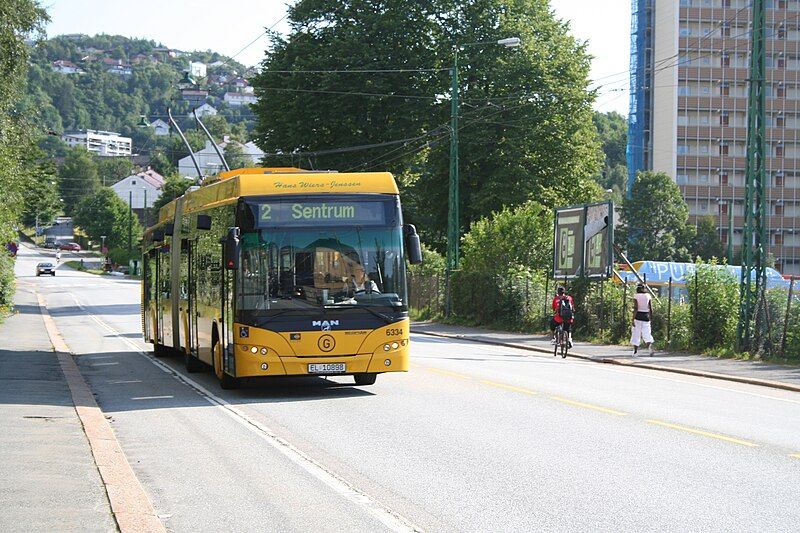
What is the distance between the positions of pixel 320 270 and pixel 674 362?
12115 mm

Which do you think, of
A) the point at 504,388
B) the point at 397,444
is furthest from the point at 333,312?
the point at 397,444

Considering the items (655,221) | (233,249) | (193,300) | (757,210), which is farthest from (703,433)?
(655,221)

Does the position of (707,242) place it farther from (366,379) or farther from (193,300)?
(366,379)

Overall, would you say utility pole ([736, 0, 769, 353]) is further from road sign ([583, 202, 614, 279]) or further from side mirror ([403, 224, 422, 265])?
side mirror ([403, 224, 422, 265])

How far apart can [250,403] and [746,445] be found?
7020 mm

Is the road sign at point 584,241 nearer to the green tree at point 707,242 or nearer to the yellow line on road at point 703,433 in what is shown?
→ the yellow line on road at point 703,433

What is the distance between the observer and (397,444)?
1215 cm

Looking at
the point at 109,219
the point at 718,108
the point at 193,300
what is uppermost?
the point at 718,108

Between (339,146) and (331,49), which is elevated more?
(331,49)

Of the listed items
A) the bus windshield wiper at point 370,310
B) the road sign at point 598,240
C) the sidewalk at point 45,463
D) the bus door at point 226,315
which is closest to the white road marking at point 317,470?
the bus door at point 226,315

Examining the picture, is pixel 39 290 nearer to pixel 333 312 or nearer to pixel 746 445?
pixel 333 312

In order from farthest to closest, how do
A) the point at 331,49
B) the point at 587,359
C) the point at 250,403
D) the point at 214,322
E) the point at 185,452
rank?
the point at 331,49, the point at 587,359, the point at 214,322, the point at 250,403, the point at 185,452

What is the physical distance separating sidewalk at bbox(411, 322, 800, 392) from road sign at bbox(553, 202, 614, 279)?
2.32 meters

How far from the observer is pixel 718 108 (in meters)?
129
